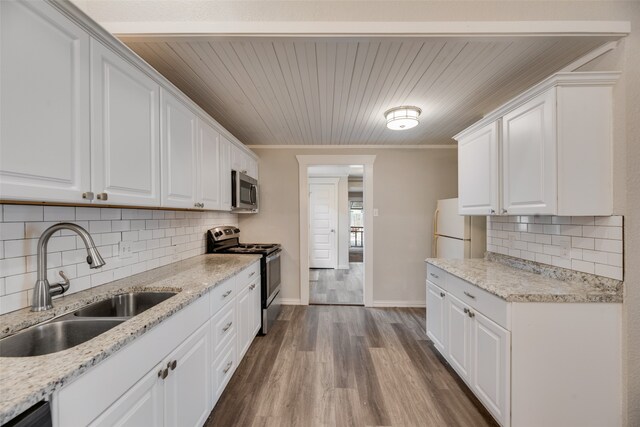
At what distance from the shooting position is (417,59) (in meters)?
1.60

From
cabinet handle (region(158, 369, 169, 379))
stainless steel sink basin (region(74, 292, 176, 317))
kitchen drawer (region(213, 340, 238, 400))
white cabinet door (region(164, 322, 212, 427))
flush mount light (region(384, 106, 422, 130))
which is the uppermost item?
flush mount light (region(384, 106, 422, 130))

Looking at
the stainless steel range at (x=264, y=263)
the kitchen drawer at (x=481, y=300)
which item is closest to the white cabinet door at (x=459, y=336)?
the kitchen drawer at (x=481, y=300)

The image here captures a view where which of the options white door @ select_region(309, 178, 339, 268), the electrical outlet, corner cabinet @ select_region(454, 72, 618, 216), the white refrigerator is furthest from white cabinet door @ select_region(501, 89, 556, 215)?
white door @ select_region(309, 178, 339, 268)

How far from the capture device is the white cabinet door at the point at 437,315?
84.3 inches

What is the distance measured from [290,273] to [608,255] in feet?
10.2

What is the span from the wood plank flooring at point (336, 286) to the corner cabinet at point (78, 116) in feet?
9.52

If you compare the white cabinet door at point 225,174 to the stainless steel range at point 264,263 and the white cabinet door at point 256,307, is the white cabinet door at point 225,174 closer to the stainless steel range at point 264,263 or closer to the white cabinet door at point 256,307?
the stainless steel range at point 264,263

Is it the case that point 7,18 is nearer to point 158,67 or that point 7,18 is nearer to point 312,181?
point 158,67

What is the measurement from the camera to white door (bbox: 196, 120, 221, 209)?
2023mm

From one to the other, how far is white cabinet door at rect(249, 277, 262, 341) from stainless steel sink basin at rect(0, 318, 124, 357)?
135 centimetres

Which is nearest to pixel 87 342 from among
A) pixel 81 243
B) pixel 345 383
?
pixel 81 243

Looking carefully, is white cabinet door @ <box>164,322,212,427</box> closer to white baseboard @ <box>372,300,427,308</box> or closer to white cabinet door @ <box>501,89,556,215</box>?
white cabinet door @ <box>501,89,556,215</box>

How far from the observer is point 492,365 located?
1.49 meters

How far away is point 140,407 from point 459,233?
9.69 ft
